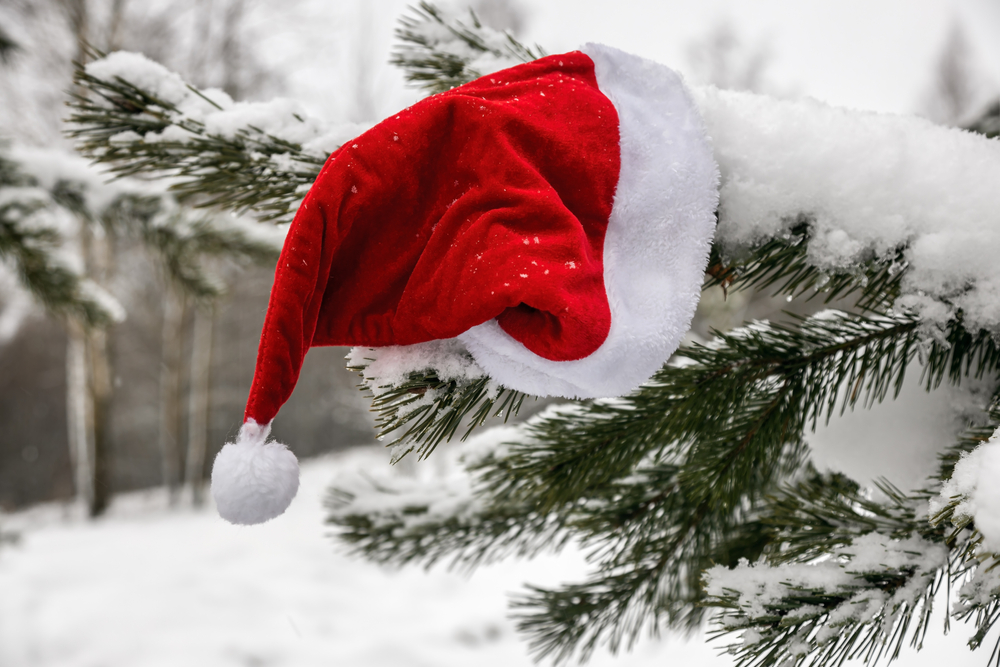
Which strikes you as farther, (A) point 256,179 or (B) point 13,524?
(B) point 13,524

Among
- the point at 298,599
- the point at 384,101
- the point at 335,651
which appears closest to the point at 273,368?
the point at 335,651

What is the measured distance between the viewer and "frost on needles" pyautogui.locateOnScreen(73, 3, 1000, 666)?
411mm

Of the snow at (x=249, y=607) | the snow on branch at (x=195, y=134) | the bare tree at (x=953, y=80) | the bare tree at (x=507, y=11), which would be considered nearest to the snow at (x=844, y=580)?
the snow on branch at (x=195, y=134)

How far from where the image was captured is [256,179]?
56cm

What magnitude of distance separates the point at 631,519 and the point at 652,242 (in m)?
0.42

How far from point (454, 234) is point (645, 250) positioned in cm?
18

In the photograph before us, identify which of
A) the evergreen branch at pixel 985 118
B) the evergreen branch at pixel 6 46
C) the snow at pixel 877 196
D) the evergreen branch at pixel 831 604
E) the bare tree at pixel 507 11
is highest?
the bare tree at pixel 507 11

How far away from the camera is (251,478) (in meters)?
0.38

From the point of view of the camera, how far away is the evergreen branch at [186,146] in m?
0.53

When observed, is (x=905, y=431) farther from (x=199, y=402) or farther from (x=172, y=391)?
(x=172, y=391)

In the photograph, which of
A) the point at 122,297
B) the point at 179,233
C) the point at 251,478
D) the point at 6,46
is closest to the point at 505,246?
the point at 251,478

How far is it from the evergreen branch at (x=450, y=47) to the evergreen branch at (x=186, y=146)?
202 mm

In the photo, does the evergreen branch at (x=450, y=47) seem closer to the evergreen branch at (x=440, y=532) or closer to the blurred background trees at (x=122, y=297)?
the blurred background trees at (x=122, y=297)

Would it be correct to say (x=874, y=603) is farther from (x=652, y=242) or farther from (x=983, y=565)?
(x=652, y=242)
